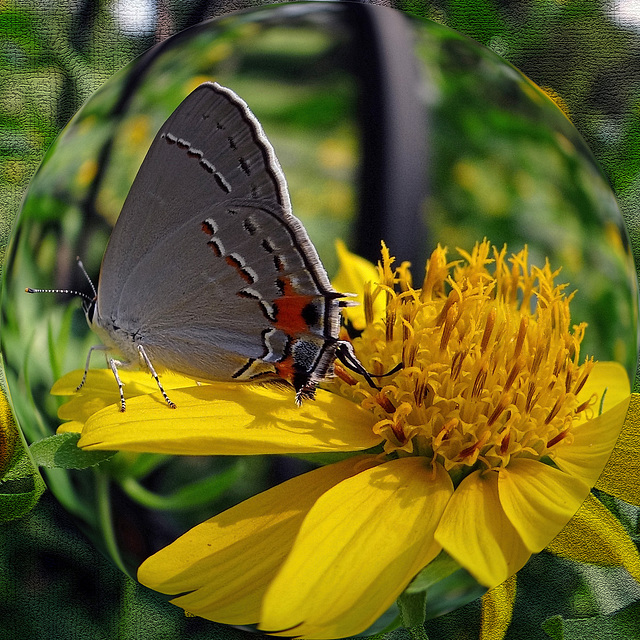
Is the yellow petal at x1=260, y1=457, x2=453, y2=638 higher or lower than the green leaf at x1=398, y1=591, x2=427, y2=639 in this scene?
higher

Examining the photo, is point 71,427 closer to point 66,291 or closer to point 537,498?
point 66,291

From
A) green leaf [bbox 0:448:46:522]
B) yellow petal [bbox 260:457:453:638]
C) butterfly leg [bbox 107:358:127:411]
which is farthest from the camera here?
green leaf [bbox 0:448:46:522]

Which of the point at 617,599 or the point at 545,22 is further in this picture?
the point at 545,22

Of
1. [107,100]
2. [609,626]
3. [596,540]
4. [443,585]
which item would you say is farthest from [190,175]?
[609,626]

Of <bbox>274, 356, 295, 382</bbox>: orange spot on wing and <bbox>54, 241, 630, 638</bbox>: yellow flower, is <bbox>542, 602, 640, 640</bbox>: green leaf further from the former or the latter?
<bbox>274, 356, 295, 382</bbox>: orange spot on wing

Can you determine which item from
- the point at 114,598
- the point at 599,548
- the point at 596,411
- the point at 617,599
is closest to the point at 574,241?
the point at 596,411

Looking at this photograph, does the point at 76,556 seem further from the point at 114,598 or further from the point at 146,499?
the point at 146,499

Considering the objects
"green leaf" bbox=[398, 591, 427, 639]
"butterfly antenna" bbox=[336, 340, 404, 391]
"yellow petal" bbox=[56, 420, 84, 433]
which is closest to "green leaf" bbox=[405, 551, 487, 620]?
"green leaf" bbox=[398, 591, 427, 639]
